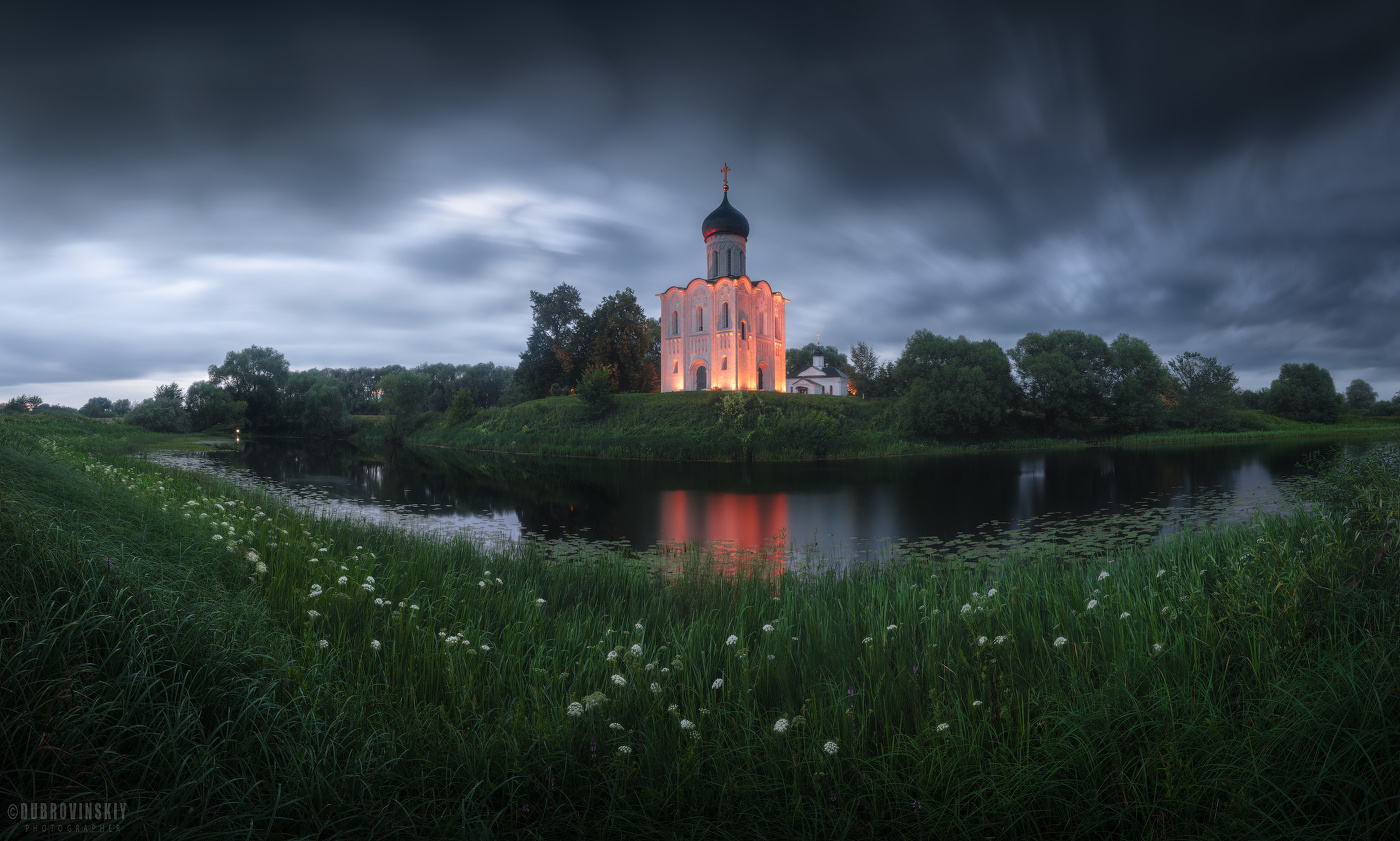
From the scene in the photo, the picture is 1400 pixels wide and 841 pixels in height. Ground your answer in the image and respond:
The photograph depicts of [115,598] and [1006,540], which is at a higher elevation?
[115,598]

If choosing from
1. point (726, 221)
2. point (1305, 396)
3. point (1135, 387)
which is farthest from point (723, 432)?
point (1305, 396)

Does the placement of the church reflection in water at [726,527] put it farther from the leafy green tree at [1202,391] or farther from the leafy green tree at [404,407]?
the leafy green tree at [1202,391]

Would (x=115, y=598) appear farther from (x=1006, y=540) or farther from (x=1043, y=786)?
(x=1006, y=540)

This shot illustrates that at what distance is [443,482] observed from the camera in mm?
22453

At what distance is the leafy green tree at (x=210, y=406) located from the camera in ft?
171

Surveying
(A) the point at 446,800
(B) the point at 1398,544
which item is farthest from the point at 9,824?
(B) the point at 1398,544

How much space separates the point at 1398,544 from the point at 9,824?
550 cm

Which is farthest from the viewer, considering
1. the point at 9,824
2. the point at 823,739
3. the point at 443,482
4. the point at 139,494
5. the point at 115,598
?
the point at 443,482

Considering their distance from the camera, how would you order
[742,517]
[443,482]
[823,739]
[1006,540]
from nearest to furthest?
[823,739] < [1006,540] < [742,517] < [443,482]

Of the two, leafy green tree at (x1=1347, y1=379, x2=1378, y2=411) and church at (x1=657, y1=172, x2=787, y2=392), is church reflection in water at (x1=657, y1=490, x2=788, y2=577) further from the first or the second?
leafy green tree at (x1=1347, y1=379, x2=1378, y2=411)

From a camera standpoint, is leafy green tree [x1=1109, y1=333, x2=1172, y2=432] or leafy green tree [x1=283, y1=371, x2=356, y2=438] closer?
leafy green tree [x1=1109, y1=333, x2=1172, y2=432]

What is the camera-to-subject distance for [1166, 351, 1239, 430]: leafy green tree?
172 ft

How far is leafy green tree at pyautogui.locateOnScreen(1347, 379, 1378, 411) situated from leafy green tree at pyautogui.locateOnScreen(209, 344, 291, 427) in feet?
386

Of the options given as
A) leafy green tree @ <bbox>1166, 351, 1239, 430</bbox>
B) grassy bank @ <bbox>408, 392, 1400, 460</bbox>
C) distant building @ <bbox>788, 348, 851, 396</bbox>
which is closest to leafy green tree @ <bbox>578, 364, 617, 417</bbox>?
grassy bank @ <bbox>408, 392, 1400, 460</bbox>
